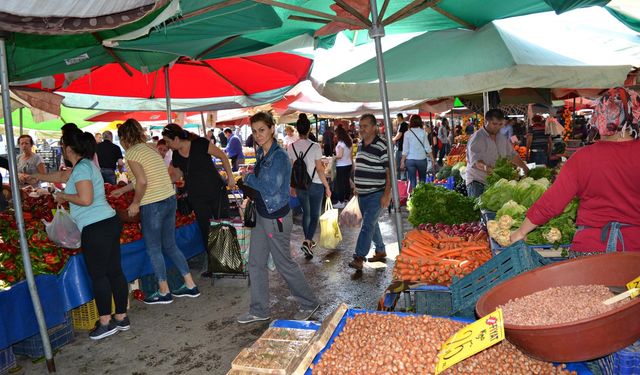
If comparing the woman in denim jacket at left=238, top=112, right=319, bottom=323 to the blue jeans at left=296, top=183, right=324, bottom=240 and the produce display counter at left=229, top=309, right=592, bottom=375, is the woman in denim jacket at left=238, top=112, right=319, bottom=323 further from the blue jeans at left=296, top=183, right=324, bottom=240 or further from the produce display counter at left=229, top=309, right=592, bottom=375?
the blue jeans at left=296, top=183, right=324, bottom=240

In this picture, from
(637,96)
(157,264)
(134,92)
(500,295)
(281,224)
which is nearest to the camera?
(500,295)

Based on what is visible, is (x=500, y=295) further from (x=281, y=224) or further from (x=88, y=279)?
(x=88, y=279)

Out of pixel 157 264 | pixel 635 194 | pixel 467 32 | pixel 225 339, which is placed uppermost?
pixel 467 32

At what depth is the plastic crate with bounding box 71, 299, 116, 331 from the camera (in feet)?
16.9

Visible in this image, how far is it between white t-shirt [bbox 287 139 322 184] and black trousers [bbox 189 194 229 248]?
1.34 meters

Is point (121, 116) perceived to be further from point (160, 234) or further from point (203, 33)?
point (203, 33)

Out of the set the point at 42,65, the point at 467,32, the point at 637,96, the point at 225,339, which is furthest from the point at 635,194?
the point at 42,65

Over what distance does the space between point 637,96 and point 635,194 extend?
0.58 meters

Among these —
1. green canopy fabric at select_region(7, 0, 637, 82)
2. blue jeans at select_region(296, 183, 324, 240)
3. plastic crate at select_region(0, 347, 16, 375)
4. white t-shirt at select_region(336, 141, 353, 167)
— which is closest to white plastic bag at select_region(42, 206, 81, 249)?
plastic crate at select_region(0, 347, 16, 375)

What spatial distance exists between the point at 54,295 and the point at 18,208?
999 mm

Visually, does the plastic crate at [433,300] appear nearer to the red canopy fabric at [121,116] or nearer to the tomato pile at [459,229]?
the tomato pile at [459,229]

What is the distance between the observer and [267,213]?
4734 millimetres

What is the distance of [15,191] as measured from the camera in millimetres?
4086

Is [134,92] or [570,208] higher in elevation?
[134,92]
